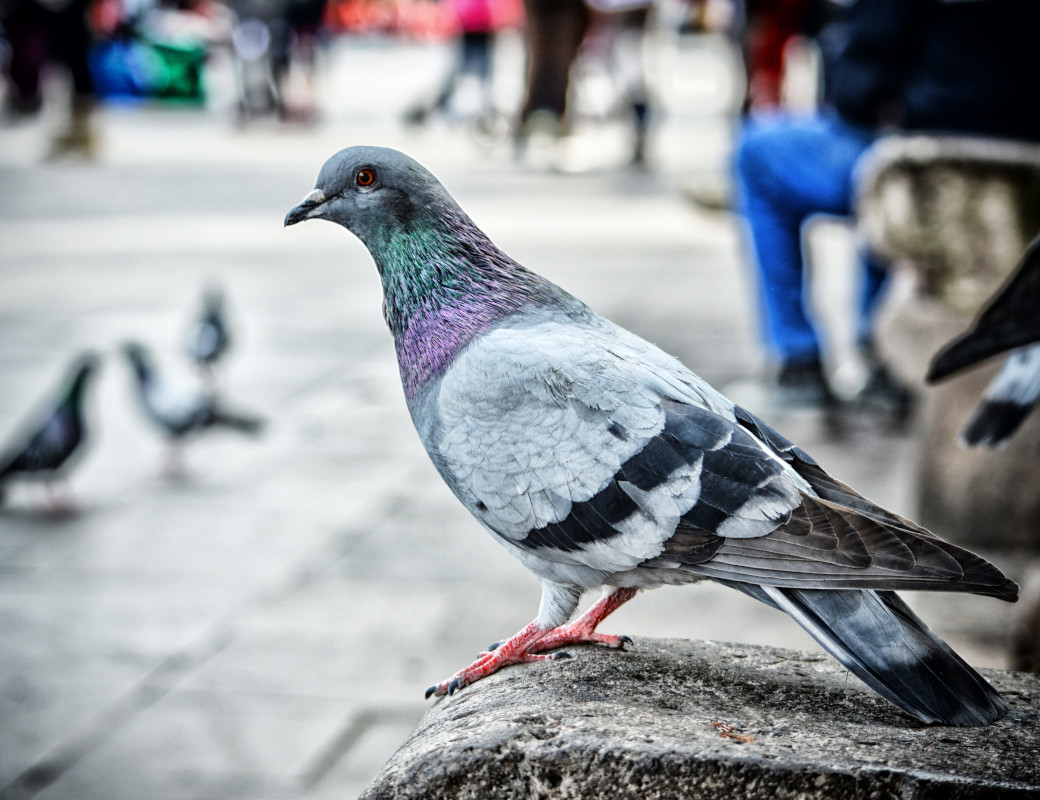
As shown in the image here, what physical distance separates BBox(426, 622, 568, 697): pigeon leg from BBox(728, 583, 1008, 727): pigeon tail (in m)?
0.56

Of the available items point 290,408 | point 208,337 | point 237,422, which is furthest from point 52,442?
point 290,408

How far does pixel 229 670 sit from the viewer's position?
14.1ft

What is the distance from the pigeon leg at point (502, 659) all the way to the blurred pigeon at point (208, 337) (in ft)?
14.1

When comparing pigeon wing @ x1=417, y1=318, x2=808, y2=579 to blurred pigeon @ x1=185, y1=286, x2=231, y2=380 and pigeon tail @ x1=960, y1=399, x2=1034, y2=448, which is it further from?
blurred pigeon @ x1=185, y1=286, x2=231, y2=380

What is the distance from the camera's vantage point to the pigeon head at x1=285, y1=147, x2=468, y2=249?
2229mm

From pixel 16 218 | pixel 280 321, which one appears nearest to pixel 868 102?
pixel 280 321

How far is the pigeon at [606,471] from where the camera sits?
1.93 meters

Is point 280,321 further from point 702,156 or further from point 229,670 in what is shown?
point 702,156

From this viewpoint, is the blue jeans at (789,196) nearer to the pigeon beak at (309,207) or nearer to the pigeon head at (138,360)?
the pigeon head at (138,360)

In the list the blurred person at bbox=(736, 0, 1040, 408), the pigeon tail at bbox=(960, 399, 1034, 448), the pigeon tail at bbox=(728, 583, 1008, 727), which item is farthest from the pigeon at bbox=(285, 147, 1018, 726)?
the blurred person at bbox=(736, 0, 1040, 408)

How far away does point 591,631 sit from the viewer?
2.44 m

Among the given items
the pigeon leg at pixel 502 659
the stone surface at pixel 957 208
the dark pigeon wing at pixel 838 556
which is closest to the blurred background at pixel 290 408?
the stone surface at pixel 957 208

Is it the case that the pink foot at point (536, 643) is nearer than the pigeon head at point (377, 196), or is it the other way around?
the pigeon head at point (377, 196)

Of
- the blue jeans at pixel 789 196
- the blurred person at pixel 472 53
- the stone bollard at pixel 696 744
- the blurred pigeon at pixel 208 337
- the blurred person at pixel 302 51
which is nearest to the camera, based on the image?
the stone bollard at pixel 696 744
